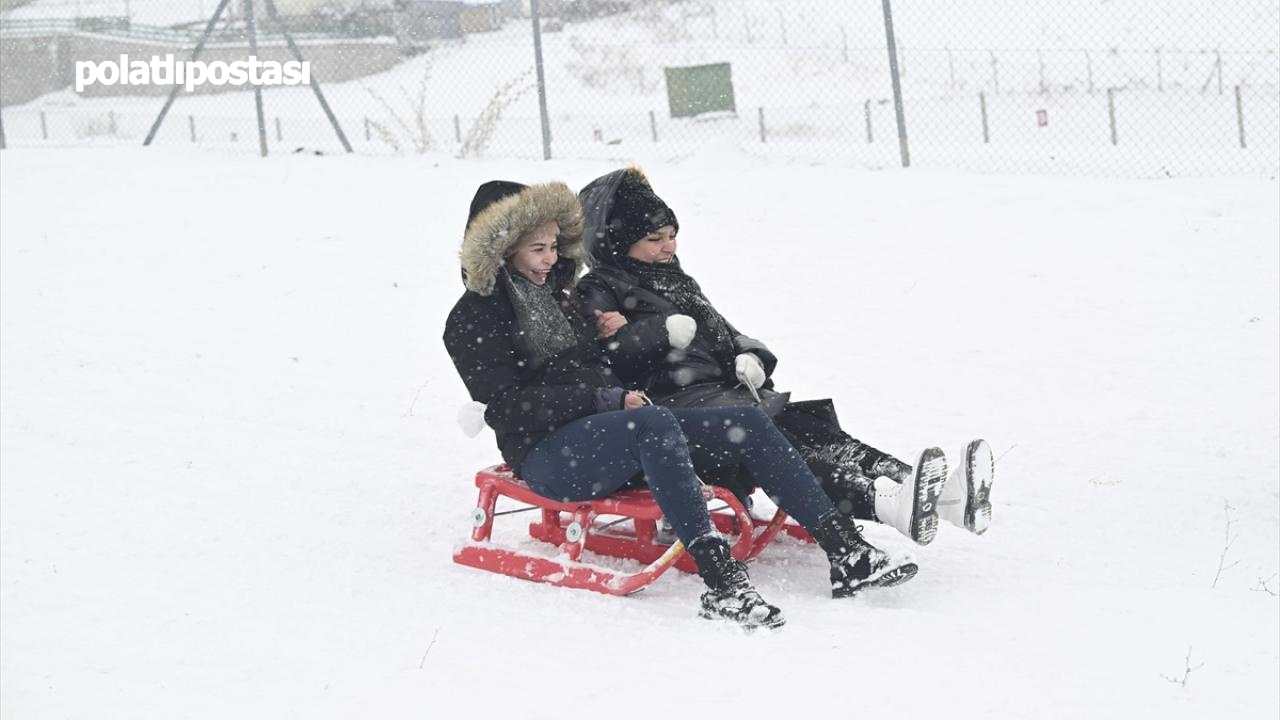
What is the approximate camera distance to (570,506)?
4.31m

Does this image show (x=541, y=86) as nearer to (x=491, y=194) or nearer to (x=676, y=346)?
(x=491, y=194)

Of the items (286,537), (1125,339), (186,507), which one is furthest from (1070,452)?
(186,507)

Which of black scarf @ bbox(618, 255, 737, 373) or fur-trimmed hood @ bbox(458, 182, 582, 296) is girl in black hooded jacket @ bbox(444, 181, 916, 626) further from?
black scarf @ bbox(618, 255, 737, 373)

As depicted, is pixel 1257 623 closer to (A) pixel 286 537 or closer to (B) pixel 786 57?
(A) pixel 286 537

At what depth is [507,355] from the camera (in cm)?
425

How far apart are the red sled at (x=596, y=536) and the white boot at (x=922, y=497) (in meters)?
0.38

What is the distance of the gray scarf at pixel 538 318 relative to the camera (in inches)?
169

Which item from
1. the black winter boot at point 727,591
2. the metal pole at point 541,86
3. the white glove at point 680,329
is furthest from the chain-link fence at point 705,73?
the black winter boot at point 727,591

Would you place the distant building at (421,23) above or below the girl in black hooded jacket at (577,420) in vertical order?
above

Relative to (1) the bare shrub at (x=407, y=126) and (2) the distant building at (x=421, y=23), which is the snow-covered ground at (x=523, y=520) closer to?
(1) the bare shrub at (x=407, y=126)

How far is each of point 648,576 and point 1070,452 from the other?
2.36 m

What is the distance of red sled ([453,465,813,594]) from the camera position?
4152 millimetres

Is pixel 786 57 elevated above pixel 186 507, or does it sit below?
above

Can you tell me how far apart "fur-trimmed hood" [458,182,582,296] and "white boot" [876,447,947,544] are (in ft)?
4.42
